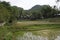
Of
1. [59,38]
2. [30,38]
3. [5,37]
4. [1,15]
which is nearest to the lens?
[5,37]

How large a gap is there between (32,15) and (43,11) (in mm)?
5518

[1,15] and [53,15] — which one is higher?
[1,15]

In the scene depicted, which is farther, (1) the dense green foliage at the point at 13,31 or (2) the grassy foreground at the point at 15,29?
(2) the grassy foreground at the point at 15,29

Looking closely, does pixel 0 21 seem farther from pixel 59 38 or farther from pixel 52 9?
pixel 52 9

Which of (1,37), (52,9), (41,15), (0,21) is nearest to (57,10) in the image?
(52,9)

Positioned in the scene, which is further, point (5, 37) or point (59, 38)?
point (59, 38)

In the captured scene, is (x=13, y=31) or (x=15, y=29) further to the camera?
(x=15, y=29)

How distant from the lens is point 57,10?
225 feet

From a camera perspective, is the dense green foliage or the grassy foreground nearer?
the dense green foliage

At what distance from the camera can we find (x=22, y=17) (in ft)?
250

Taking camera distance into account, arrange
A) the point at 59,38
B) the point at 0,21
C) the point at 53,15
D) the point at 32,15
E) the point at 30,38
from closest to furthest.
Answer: the point at 30,38, the point at 59,38, the point at 0,21, the point at 53,15, the point at 32,15

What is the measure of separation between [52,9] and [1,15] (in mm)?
41608

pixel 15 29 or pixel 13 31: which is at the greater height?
pixel 13 31

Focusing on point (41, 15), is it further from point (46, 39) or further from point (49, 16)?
point (46, 39)
